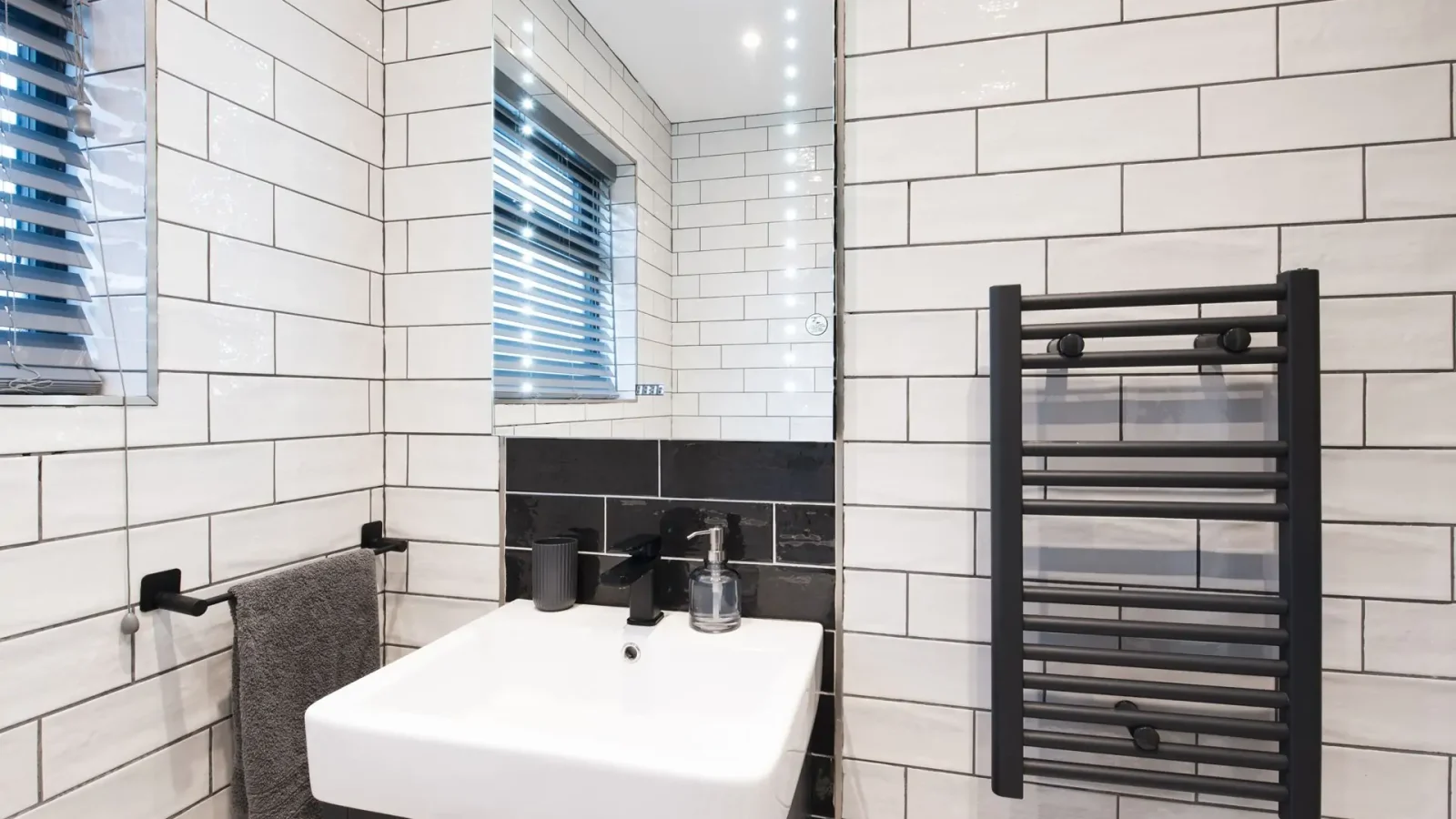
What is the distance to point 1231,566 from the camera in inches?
35.5

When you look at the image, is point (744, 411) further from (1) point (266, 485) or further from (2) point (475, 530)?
(1) point (266, 485)

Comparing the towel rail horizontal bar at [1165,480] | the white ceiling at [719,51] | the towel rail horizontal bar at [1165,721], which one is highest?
the white ceiling at [719,51]

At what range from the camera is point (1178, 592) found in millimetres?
868

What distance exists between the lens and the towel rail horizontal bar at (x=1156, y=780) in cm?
81

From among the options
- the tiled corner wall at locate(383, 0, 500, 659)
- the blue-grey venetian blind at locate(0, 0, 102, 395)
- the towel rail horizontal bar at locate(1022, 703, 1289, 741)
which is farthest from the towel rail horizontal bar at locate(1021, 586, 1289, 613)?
the blue-grey venetian blind at locate(0, 0, 102, 395)

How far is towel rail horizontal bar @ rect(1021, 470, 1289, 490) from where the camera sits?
814mm

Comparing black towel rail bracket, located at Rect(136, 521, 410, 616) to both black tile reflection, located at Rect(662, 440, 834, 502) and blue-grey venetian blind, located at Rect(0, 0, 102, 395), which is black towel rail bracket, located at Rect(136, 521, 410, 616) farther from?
black tile reflection, located at Rect(662, 440, 834, 502)

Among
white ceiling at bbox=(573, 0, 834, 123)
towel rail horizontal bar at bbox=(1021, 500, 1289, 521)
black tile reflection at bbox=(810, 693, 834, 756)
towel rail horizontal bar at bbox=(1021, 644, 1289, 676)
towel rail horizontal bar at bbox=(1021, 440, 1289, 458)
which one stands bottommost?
black tile reflection at bbox=(810, 693, 834, 756)

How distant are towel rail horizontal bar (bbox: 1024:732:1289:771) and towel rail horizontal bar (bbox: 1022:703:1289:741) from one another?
2cm

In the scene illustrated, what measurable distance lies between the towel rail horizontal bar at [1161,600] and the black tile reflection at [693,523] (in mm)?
378

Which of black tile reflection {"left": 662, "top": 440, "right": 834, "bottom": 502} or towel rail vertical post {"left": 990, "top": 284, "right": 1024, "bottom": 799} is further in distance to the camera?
black tile reflection {"left": 662, "top": 440, "right": 834, "bottom": 502}

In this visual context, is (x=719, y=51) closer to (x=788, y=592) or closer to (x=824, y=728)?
(x=788, y=592)

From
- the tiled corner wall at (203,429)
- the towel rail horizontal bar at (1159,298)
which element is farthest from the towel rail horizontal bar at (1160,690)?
the tiled corner wall at (203,429)

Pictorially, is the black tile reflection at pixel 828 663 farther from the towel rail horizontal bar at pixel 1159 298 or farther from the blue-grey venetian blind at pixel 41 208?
the blue-grey venetian blind at pixel 41 208
